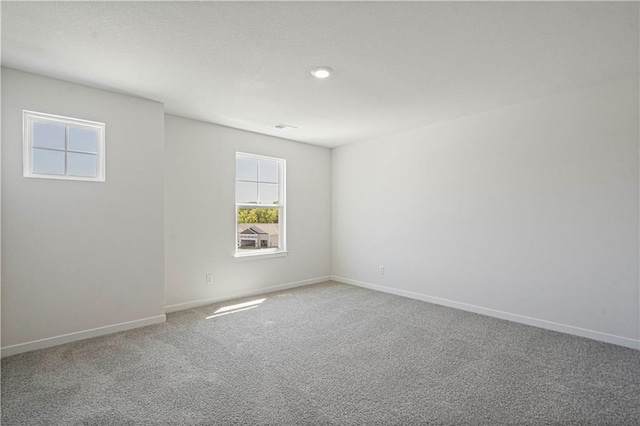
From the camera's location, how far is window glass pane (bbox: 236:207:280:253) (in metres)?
4.88

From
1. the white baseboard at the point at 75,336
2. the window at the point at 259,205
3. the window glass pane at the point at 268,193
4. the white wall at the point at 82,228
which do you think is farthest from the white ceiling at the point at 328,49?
the white baseboard at the point at 75,336

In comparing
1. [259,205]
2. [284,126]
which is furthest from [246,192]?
[284,126]

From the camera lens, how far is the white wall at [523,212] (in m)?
3.06

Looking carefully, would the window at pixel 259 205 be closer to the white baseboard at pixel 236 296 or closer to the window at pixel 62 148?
the white baseboard at pixel 236 296

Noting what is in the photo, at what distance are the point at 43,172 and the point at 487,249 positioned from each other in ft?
15.6

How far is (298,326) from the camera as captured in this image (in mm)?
3520

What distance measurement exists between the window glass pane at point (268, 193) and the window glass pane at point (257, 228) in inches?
5.0

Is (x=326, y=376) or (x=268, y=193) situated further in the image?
(x=268, y=193)

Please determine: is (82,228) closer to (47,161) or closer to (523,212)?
(47,161)

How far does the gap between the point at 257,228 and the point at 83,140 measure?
2.50 meters

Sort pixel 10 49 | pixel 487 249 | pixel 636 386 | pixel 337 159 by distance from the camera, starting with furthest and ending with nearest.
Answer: pixel 337 159 < pixel 487 249 < pixel 10 49 < pixel 636 386

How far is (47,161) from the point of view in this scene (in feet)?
9.99

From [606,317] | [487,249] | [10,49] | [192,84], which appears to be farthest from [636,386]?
[10,49]

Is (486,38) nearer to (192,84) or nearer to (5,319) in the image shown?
(192,84)
